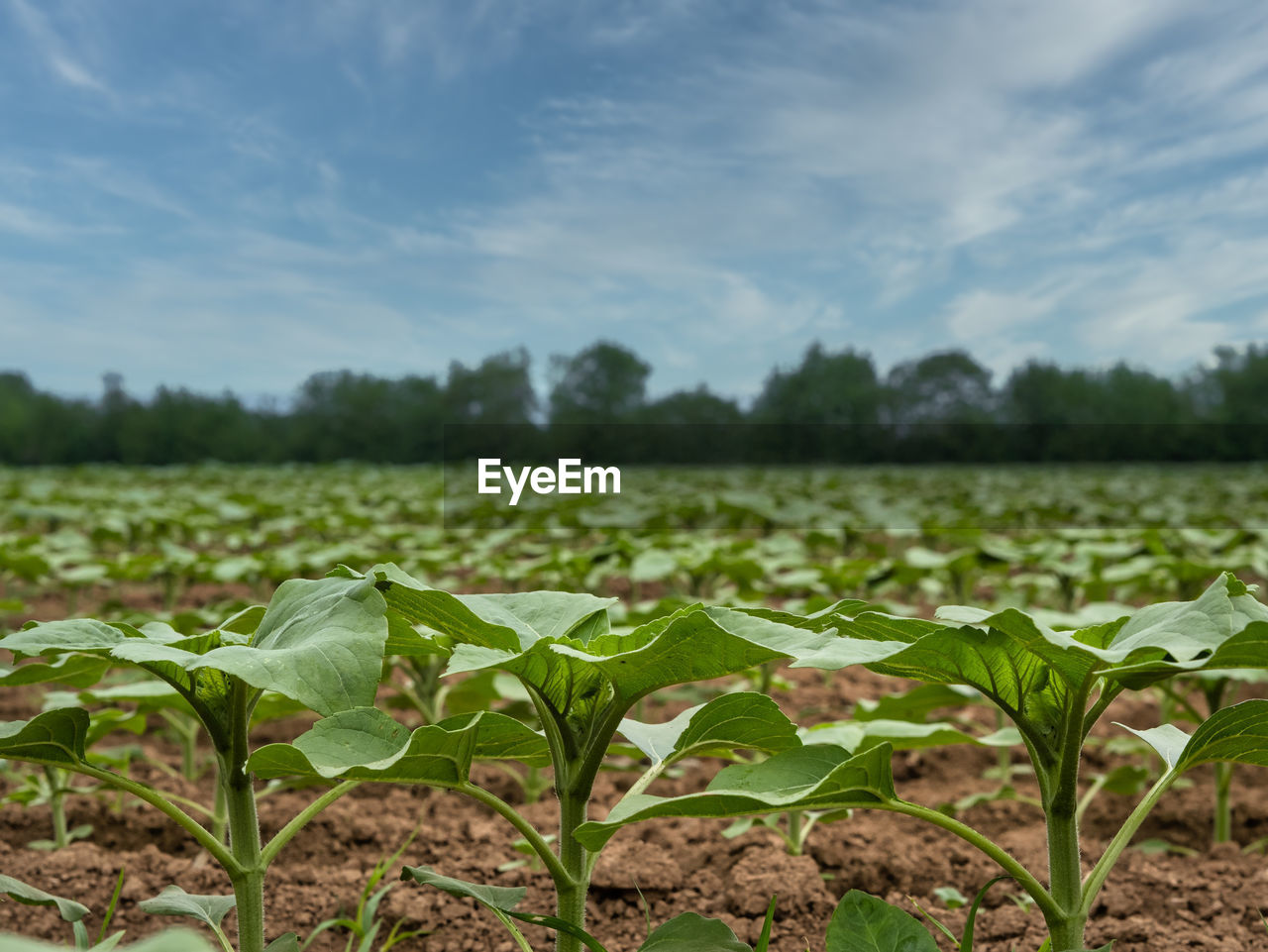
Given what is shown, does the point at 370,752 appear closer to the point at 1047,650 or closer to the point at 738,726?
the point at 738,726

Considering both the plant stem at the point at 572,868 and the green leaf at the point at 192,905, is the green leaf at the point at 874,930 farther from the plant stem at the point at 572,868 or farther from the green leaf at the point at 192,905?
the green leaf at the point at 192,905

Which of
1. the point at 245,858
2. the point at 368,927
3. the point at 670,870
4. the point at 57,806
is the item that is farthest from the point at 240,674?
the point at 57,806

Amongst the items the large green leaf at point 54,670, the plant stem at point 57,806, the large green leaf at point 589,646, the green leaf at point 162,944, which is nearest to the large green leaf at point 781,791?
the large green leaf at point 589,646

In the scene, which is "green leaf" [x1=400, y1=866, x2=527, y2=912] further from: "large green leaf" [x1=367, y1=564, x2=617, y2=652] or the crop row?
the crop row

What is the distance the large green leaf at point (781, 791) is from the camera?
843mm

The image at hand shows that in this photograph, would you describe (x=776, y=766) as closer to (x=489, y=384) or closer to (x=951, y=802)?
(x=951, y=802)

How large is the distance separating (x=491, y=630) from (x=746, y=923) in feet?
3.28

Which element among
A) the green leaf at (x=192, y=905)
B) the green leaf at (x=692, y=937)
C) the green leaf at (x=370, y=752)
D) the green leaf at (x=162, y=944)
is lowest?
the green leaf at (x=192, y=905)

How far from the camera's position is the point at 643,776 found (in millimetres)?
1123

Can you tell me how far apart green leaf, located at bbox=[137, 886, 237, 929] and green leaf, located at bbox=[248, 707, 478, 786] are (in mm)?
390

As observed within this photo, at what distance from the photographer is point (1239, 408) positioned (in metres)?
43.4

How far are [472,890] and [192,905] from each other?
0.37 m

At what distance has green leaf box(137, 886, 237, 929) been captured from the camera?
3.77 feet

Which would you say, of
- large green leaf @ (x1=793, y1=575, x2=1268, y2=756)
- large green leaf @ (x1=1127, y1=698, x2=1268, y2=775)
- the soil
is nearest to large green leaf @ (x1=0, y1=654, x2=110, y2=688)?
the soil
